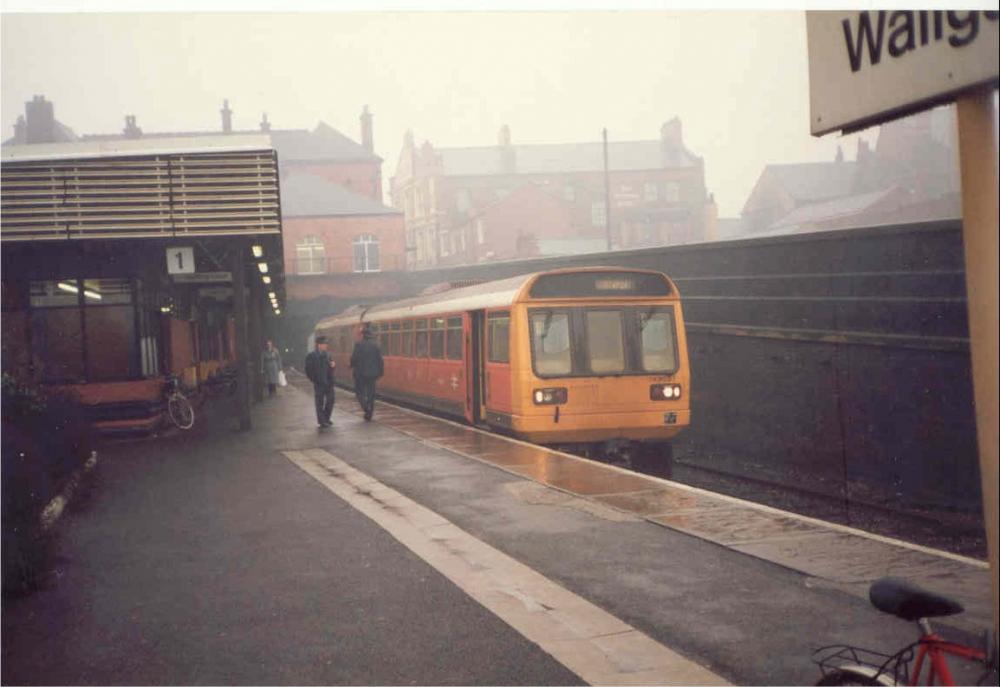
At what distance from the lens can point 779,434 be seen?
1903 cm

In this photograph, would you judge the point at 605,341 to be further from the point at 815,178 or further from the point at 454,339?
the point at 815,178

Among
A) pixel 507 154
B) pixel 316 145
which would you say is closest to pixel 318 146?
pixel 316 145

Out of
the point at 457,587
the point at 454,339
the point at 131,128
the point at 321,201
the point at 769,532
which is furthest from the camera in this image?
the point at 131,128

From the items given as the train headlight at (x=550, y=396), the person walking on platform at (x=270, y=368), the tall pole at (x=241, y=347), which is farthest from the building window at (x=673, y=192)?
the train headlight at (x=550, y=396)

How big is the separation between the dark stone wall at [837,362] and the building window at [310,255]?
4181 cm

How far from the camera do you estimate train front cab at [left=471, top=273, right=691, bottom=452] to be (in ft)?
46.3

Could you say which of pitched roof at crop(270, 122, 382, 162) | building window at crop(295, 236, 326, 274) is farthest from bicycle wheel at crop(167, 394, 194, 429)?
pitched roof at crop(270, 122, 382, 162)

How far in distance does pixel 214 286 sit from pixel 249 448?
45.0 ft

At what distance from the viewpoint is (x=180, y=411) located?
766 inches

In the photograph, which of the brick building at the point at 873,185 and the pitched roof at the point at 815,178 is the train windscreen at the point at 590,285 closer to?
the brick building at the point at 873,185

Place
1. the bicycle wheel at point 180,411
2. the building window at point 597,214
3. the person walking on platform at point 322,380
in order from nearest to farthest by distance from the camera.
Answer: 1. the person walking on platform at point 322,380
2. the bicycle wheel at point 180,411
3. the building window at point 597,214

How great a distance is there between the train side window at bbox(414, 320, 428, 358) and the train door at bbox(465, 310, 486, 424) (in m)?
3.76

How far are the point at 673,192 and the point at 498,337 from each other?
70966 millimetres

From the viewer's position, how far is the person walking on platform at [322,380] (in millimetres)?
18703
